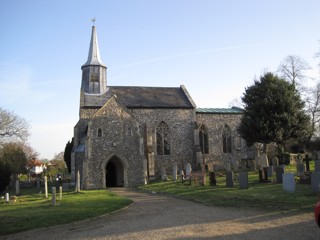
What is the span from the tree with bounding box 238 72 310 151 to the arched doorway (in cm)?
1141

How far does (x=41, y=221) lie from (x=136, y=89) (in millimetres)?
25290

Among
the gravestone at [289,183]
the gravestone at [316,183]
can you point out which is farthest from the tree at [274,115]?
the gravestone at [316,183]

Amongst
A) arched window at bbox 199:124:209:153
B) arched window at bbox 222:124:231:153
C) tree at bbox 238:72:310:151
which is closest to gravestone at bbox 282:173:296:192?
tree at bbox 238:72:310:151

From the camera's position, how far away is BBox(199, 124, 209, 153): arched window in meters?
34.9

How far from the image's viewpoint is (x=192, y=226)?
9781 millimetres

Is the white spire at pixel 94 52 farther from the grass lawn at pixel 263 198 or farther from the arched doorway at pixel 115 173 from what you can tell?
the grass lawn at pixel 263 198

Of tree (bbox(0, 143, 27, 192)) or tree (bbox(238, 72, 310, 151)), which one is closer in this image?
tree (bbox(238, 72, 310, 151))

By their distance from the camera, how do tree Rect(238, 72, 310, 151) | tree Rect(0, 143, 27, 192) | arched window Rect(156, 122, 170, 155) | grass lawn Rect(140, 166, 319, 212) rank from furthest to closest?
tree Rect(0, 143, 27, 192) → arched window Rect(156, 122, 170, 155) → tree Rect(238, 72, 310, 151) → grass lawn Rect(140, 166, 319, 212)

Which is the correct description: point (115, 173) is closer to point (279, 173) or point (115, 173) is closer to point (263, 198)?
point (279, 173)

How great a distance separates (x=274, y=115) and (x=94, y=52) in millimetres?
19951

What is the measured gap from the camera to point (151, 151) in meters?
30.2

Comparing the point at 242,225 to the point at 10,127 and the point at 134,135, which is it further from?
the point at 10,127

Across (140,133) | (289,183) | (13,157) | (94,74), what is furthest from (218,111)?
(13,157)

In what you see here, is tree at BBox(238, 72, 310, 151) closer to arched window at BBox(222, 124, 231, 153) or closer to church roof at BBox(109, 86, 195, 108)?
arched window at BBox(222, 124, 231, 153)
